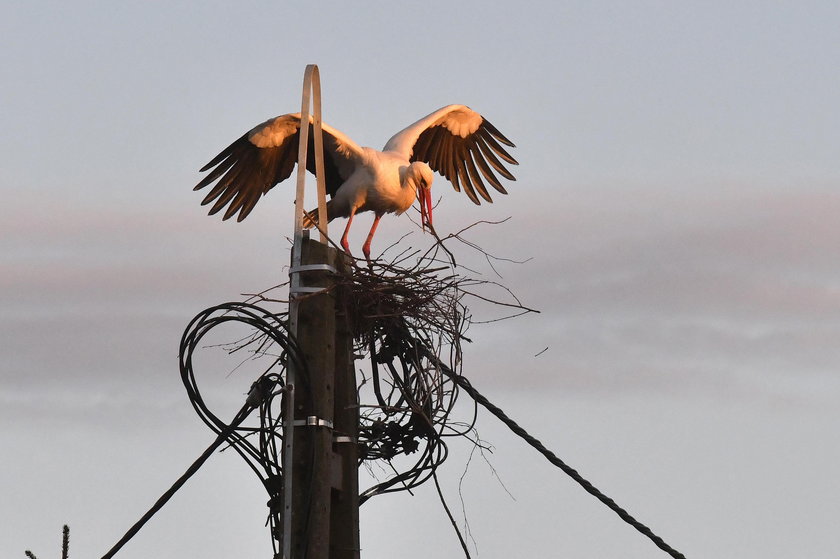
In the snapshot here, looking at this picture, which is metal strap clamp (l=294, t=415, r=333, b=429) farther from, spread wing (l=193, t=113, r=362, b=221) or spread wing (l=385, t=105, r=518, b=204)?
spread wing (l=385, t=105, r=518, b=204)

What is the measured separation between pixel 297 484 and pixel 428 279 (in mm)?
1264

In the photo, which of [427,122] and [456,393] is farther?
[427,122]

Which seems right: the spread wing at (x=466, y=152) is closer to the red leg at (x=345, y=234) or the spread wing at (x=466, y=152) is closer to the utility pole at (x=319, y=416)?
the red leg at (x=345, y=234)

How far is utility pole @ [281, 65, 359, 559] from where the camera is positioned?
16.3 feet

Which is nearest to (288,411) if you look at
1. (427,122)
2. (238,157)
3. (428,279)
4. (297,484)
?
(297,484)

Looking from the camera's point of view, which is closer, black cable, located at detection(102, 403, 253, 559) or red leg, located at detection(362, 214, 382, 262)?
black cable, located at detection(102, 403, 253, 559)

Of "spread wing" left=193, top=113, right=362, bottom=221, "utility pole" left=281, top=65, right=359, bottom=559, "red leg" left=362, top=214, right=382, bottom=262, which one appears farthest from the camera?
"red leg" left=362, top=214, right=382, bottom=262

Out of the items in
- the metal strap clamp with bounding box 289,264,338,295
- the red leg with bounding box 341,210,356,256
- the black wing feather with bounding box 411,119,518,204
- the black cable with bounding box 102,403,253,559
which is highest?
the black wing feather with bounding box 411,119,518,204

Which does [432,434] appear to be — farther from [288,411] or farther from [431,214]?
[431,214]

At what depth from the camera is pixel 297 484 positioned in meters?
5.01

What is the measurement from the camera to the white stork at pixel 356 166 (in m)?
7.59

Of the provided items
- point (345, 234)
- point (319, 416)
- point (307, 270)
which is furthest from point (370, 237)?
point (319, 416)

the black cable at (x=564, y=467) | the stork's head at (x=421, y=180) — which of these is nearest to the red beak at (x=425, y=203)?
the stork's head at (x=421, y=180)

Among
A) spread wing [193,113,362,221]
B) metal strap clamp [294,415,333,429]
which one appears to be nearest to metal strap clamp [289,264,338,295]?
metal strap clamp [294,415,333,429]
